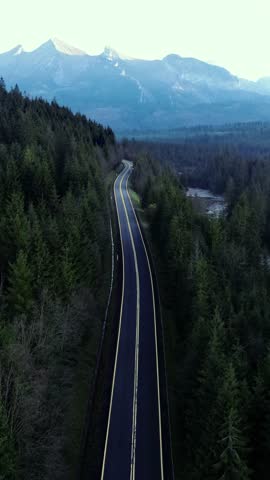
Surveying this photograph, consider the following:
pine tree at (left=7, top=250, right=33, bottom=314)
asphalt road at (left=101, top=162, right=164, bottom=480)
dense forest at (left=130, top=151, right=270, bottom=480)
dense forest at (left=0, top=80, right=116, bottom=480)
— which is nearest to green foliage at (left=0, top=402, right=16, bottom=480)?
dense forest at (left=0, top=80, right=116, bottom=480)

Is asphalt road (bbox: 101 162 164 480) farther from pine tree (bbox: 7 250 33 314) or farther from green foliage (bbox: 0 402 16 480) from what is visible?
pine tree (bbox: 7 250 33 314)

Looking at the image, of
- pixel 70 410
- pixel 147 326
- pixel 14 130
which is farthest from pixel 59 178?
pixel 70 410

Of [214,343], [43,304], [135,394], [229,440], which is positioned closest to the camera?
[229,440]

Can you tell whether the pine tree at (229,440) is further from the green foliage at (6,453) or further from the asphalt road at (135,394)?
the green foliage at (6,453)

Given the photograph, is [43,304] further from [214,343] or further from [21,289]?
[214,343]

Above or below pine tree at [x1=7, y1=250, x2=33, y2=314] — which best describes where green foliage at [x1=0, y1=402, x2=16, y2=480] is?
below

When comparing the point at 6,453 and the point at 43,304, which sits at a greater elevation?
the point at 43,304

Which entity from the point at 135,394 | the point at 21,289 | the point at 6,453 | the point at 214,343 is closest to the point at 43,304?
Result: the point at 21,289
